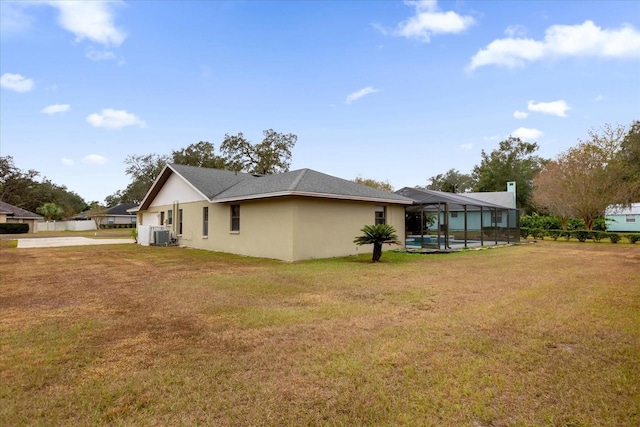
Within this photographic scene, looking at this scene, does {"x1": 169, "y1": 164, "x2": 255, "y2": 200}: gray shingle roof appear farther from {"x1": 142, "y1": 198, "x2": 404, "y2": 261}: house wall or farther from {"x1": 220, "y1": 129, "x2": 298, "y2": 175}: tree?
{"x1": 220, "y1": 129, "x2": 298, "y2": 175}: tree

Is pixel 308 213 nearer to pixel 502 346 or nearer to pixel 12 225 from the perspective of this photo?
pixel 502 346

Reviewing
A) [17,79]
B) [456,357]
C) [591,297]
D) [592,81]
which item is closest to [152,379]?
[456,357]

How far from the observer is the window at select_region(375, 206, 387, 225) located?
53.3ft

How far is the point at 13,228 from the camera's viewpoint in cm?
3825

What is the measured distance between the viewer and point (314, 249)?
13492 millimetres

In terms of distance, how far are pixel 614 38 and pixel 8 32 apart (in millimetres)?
25333

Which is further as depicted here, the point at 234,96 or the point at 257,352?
the point at 234,96

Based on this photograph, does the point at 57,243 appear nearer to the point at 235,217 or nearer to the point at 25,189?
the point at 235,217

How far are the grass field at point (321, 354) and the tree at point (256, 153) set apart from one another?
1247 inches

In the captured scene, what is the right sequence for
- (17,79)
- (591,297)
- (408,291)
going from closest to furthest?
1. (591,297)
2. (408,291)
3. (17,79)

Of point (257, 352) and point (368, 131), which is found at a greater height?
point (368, 131)

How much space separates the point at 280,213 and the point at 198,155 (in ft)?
107

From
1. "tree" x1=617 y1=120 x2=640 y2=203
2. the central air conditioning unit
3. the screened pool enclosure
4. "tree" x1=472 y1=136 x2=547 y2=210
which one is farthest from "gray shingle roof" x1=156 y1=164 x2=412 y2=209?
"tree" x1=472 y1=136 x2=547 y2=210

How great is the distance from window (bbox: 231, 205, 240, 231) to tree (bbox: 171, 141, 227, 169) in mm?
27474
